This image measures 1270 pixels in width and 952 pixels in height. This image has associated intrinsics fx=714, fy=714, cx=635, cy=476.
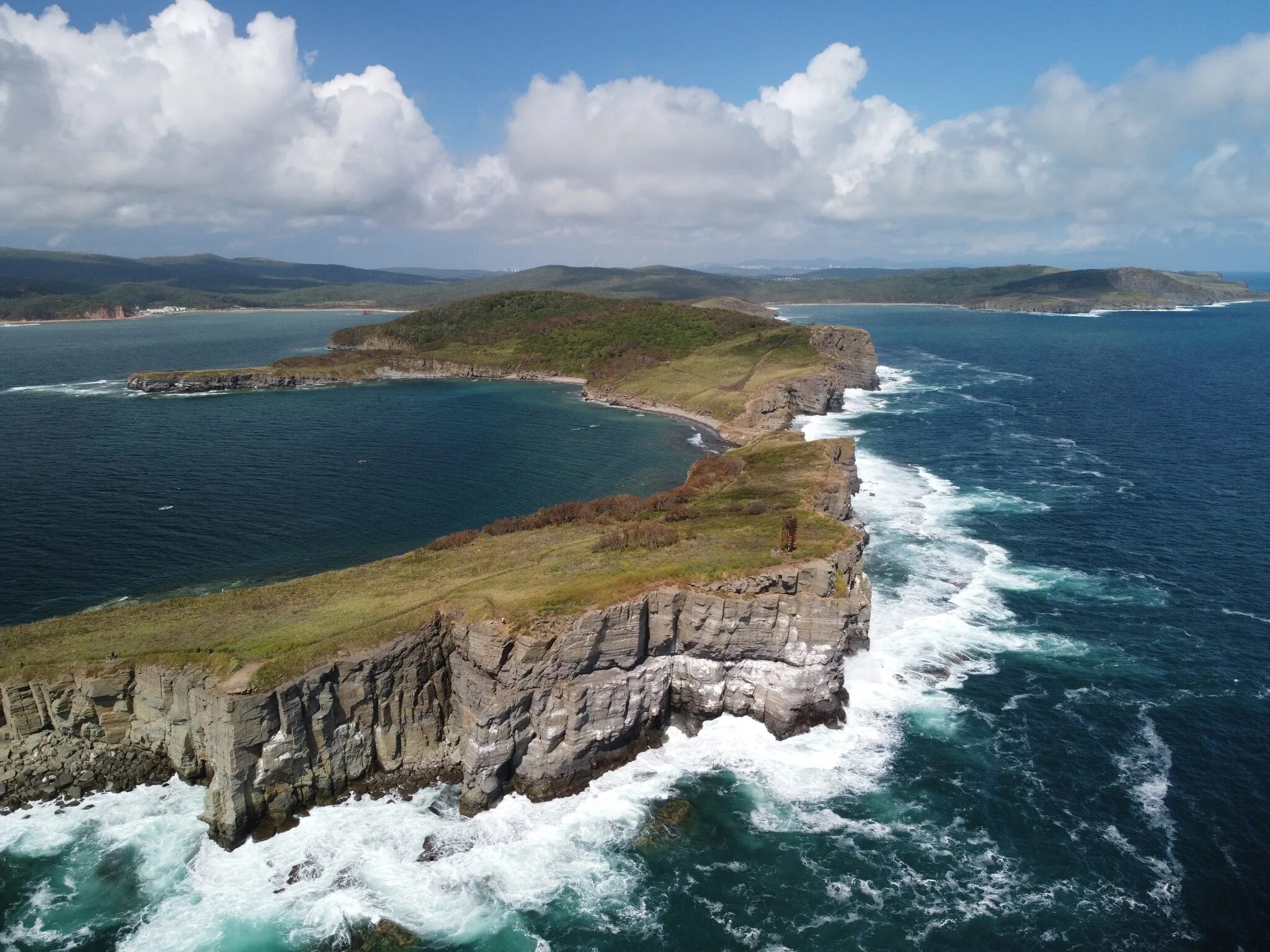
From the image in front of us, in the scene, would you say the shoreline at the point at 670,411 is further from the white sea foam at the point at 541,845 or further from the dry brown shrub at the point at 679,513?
the white sea foam at the point at 541,845

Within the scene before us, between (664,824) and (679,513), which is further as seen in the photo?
(679,513)

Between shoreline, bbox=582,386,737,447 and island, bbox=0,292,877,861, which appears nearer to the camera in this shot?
island, bbox=0,292,877,861

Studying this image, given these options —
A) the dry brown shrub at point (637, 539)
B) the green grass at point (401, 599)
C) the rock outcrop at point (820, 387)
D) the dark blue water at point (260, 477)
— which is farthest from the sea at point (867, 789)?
the rock outcrop at point (820, 387)

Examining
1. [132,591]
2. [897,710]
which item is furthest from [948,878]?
[132,591]

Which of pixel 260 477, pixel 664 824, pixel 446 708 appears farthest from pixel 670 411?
pixel 664 824

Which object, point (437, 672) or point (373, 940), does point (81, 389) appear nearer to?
point (437, 672)

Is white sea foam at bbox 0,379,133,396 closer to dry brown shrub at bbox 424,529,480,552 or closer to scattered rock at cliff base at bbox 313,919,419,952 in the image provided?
dry brown shrub at bbox 424,529,480,552

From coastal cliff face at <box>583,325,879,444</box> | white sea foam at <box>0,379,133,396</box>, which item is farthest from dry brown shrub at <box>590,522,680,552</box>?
white sea foam at <box>0,379,133,396</box>
